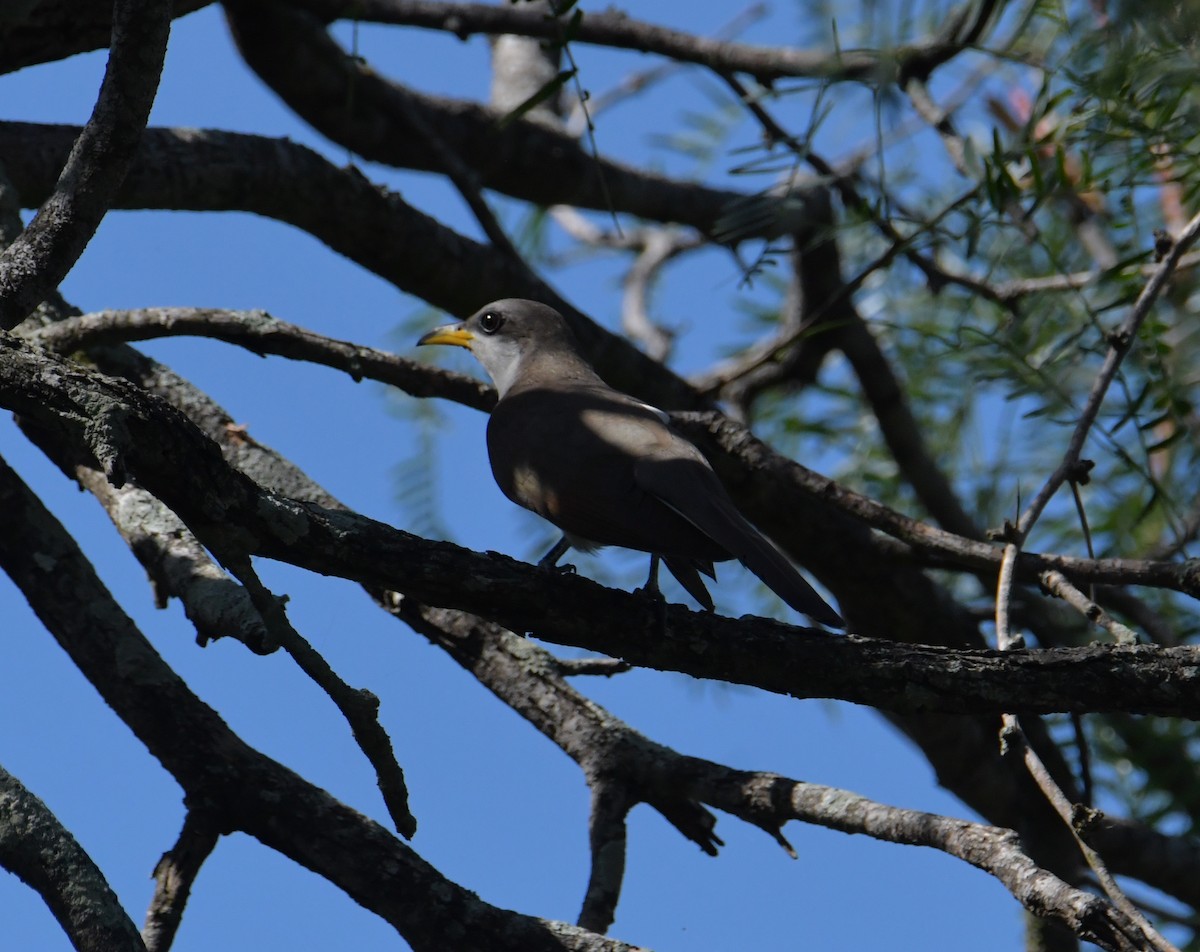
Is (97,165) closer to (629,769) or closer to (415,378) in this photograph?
(415,378)

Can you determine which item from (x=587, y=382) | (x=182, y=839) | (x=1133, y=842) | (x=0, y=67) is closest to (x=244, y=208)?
(x=0, y=67)

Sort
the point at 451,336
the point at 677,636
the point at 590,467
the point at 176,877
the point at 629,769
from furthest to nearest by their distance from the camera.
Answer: the point at 451,336 → the point at 629,769 → the point at 590,467 → the point at 176,877 → the point at 677,636

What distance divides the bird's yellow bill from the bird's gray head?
0.12 feet

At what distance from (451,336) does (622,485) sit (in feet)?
7.59

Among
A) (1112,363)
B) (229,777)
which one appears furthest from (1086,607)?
(229,777)

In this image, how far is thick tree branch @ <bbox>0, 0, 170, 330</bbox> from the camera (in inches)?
118

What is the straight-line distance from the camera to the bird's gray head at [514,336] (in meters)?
5.43

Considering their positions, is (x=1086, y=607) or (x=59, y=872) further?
(x=1086, y=607)

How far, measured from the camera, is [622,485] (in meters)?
3.70

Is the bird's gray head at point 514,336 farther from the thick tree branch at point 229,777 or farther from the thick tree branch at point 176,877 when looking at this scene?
the thick tree branch at point 176,877

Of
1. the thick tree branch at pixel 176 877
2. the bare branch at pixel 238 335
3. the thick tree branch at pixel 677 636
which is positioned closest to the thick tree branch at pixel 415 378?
the bare branch at pixel 238 335

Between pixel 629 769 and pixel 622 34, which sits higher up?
pixel 622 34

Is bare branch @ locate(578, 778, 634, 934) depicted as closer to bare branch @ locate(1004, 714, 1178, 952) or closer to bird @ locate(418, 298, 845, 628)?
bird @ locate(418, 298, 845, 628)

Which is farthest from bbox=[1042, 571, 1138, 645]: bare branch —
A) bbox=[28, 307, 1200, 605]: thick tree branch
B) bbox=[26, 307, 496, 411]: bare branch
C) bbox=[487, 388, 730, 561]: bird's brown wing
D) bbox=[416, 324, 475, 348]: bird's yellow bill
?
bbox=[416, 324, 475, 348]: bird's yellow bill
